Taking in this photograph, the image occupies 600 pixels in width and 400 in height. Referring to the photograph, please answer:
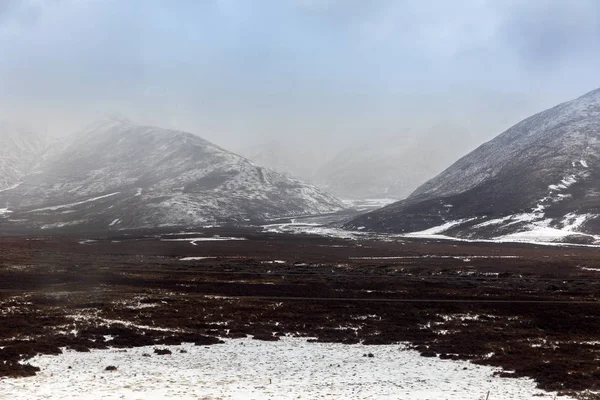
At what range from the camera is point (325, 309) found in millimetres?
47344

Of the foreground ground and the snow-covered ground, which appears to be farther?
the foreground ground

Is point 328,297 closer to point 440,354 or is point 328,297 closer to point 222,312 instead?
point 222,312

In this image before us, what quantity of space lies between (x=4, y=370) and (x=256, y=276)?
166ft

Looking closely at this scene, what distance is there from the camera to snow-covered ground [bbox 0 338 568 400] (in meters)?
23.1

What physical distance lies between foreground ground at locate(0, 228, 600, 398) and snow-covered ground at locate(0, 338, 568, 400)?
6.07 feet

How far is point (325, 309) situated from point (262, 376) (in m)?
21.2

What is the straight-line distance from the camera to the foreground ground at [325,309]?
32.2 meters

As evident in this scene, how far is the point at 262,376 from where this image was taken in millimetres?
26688

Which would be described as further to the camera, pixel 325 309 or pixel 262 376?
pixel 325 309

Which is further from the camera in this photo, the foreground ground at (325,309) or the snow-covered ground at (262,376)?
the foreground ground at (325,309)

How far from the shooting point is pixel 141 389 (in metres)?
23.4

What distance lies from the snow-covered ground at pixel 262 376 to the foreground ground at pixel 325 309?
1851mm

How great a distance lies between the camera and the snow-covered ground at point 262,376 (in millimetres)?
23109

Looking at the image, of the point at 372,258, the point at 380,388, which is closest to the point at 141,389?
the point at 380,388
